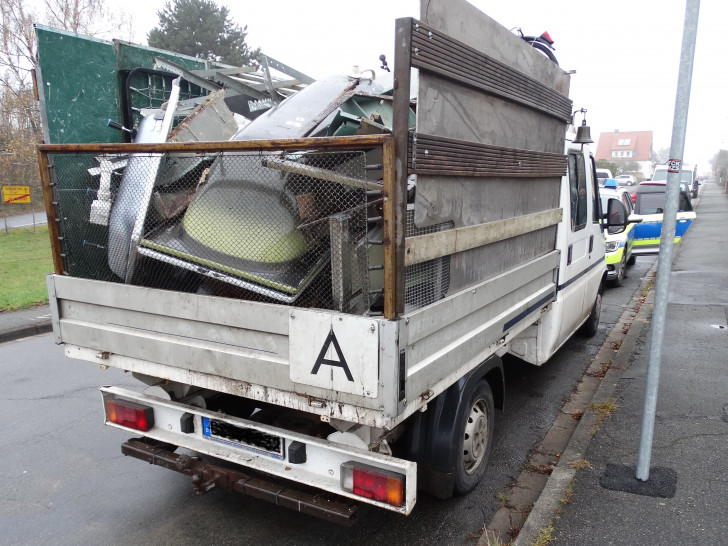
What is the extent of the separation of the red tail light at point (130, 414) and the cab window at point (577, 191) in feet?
12.0

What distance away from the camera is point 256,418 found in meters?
3.21

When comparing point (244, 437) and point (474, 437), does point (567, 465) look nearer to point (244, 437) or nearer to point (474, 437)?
point (474, 437)

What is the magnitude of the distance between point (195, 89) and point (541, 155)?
2895 mm

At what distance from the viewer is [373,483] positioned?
2389 millimetres

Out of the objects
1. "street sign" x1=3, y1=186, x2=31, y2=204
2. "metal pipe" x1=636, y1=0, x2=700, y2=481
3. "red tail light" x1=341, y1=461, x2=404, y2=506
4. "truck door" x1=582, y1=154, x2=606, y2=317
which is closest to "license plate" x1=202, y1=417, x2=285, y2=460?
"red tail light" x1=341, y1=461, x2=404, y2=506

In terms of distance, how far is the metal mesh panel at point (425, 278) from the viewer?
2275mm

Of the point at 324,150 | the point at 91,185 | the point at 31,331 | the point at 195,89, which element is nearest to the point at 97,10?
the point at 31,331

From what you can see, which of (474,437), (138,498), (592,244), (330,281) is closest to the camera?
(330,281)

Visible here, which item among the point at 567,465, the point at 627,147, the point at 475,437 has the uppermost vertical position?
the point at 627,147

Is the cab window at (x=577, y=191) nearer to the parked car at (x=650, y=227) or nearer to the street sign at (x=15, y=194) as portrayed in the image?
the parked car at (x=650, y=227)

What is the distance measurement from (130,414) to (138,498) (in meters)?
0.69

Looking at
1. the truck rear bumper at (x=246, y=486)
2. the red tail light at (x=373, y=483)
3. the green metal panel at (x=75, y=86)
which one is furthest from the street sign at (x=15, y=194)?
the red tail light at (x=373, y=483)

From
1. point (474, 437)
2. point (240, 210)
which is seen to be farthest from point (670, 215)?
point (240, 210)

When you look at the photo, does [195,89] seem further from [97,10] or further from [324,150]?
[97,10]
